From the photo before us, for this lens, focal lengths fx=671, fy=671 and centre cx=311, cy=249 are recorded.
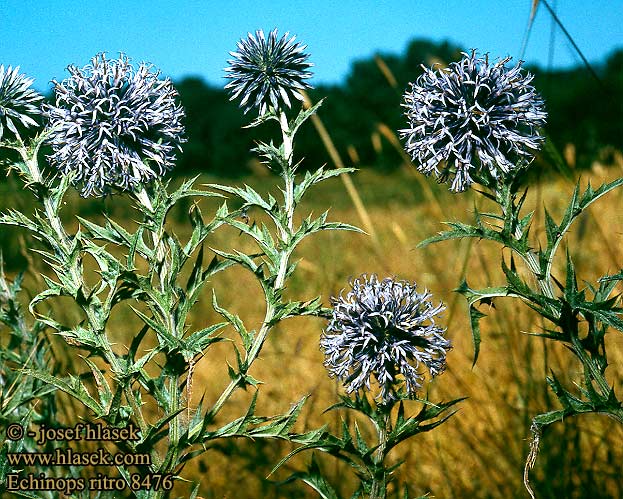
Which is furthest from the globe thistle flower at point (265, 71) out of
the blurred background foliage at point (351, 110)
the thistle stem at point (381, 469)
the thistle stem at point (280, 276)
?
the blurred background foliage at point (351, 110)

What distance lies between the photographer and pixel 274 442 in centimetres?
270

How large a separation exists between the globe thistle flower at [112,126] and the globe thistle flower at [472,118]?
0.62 m

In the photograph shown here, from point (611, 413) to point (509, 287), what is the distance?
345mm

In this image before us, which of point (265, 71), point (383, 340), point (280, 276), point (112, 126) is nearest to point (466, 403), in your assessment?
point (383, 340)

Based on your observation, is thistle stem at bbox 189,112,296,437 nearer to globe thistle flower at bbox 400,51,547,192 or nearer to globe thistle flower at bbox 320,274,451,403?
globe thistle flower at bbox 320,274,451,403

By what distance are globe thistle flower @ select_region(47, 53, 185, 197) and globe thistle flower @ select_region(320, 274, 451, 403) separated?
59cm

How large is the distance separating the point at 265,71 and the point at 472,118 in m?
0.56

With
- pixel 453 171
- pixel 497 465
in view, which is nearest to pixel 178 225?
pixel 497 465

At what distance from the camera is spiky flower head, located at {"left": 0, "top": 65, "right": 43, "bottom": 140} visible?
1663mm

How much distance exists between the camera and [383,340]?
157 centimetres

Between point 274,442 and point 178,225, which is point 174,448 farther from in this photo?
point 178,225

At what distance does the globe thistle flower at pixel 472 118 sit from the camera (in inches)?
→ 61.5

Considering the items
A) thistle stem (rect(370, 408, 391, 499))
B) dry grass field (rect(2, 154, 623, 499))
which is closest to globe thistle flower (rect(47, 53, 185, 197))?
dry grass field (rect(2, 154, 623, 499))

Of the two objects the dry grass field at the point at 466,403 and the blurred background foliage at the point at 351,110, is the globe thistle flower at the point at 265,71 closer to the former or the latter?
the dry grass field at the point at 466,403
